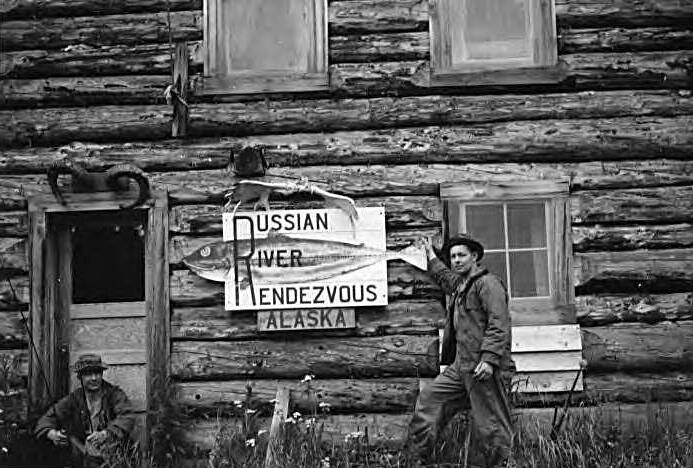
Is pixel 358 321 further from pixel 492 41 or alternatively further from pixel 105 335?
pixel 492 41

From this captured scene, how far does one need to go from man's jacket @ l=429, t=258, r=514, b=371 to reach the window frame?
3.33ft

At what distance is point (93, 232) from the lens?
1020 centimetres

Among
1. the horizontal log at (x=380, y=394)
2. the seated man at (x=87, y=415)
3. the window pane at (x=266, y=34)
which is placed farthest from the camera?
the window pane at (x=266, y=34)

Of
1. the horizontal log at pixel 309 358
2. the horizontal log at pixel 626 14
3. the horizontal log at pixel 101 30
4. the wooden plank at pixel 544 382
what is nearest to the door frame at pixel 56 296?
the horizontal log at pixel 309 358

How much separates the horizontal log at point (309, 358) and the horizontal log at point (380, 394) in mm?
92

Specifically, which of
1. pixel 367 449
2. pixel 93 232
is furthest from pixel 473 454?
pixel 93 232

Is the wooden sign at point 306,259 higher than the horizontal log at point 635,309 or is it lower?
higher

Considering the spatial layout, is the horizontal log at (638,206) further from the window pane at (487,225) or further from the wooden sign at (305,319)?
the wooden sign at (305,319)

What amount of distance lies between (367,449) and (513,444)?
1.33m

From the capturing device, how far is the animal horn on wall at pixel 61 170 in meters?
9.56

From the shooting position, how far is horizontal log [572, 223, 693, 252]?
952 cm

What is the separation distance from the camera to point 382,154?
9695 mm

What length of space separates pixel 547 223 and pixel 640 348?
130 centimetres

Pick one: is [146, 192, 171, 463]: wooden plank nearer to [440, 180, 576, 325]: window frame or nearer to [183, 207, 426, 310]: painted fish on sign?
[183, 207, 426, 310]: painted fish on sign
